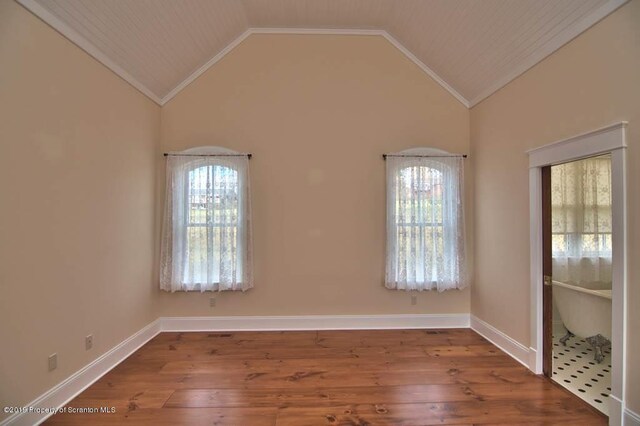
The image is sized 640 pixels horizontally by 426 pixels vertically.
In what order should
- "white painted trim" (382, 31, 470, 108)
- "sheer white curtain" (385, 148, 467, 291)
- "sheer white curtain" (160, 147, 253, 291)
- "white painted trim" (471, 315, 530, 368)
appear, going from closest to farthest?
"white painted trim" (471, 315, 530, 368), "sheer white curtain" (160, 147, 253, 291), "sheer white curtain" (385, 148, 467, 291), "white painted trim" (382, 31, 470, 108)

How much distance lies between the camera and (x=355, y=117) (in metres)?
4.03

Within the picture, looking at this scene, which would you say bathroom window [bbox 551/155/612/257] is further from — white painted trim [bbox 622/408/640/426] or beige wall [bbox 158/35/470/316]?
white painted trim [bbox 622/408/640/426]

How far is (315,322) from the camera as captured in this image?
13.0 ft

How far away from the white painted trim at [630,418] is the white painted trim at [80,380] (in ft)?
13.0

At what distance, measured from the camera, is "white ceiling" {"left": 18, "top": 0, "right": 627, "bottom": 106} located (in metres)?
2.47

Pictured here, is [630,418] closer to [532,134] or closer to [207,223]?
[532,134]

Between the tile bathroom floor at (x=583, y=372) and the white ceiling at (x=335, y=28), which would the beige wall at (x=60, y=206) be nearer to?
A: the white ceiling at (x=335, y=28)

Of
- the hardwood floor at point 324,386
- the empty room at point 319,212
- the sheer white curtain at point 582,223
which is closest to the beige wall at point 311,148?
the empty room at point 319,212

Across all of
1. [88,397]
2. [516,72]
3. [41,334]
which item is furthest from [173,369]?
[516,72]

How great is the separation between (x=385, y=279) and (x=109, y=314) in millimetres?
3008

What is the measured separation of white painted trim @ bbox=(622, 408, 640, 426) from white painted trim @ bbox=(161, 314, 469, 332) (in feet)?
6.63

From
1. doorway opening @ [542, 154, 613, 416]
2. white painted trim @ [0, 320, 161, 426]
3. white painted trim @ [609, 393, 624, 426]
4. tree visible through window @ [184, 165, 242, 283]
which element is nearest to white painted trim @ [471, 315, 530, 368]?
doorway opening @ [542, 154, 613, 416]

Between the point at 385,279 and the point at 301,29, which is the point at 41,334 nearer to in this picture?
the point at 385,279

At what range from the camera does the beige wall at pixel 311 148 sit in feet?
13.0
